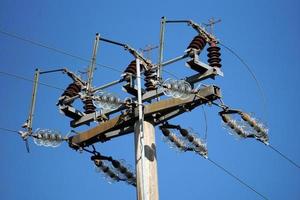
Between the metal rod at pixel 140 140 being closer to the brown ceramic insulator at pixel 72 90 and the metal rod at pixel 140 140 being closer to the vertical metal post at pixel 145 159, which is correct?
the vertical metal post at pixel 145 159

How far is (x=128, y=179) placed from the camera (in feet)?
46.0

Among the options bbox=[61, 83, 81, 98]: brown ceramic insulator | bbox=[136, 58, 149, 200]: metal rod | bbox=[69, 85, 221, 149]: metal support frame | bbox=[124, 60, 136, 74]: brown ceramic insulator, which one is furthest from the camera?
bbox=[61, 83, 81, 98]: brown ceramic insulator

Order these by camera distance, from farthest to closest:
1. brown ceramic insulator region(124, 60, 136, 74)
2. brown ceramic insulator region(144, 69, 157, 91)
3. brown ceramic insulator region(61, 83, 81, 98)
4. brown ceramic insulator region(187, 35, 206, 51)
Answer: brown ceramic insulator region(61, 83, 81, 98)
brown ceramic insulator region(124, 60, 136, 74)
brown ceramic insulator region(144, 69, 157, 91)
brown ceramic insulator region(187, 35, 206, 51)

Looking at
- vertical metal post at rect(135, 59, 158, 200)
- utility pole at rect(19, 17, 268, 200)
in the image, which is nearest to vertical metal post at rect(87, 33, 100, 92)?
utility pole at rect(19, 17, 268, 200)

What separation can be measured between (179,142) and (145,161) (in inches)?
71.0

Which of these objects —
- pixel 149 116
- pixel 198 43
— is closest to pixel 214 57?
pixel 198 43

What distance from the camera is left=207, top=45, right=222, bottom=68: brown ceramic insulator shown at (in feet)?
41.2

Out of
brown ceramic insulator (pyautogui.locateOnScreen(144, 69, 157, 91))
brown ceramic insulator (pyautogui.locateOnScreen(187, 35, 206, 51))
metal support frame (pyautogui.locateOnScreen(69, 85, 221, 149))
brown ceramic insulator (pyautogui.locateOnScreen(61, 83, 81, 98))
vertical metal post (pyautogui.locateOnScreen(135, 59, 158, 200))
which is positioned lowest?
vertical metal post (pyautogui.locateOnScreen(135, 59, 158, 200))

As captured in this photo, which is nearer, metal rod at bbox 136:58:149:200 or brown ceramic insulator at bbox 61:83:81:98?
metal rod at bbox 136:58:149:200

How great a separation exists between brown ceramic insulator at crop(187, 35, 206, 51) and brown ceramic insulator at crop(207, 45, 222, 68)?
191mm

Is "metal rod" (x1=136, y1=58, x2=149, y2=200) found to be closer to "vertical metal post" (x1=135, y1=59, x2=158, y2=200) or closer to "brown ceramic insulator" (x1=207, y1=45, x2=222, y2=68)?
"vertical metal post" (x1=135, y1=59, x2=158, y2=200)

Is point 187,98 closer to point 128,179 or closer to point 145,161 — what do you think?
point 145,161

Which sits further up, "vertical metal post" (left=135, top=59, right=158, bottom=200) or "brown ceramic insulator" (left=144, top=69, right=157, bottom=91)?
Result: "brown ceramic insulator" (left=144, top=69, right=157, bottom=91)

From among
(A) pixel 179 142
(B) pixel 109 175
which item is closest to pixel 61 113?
(B) pixel 109 175
